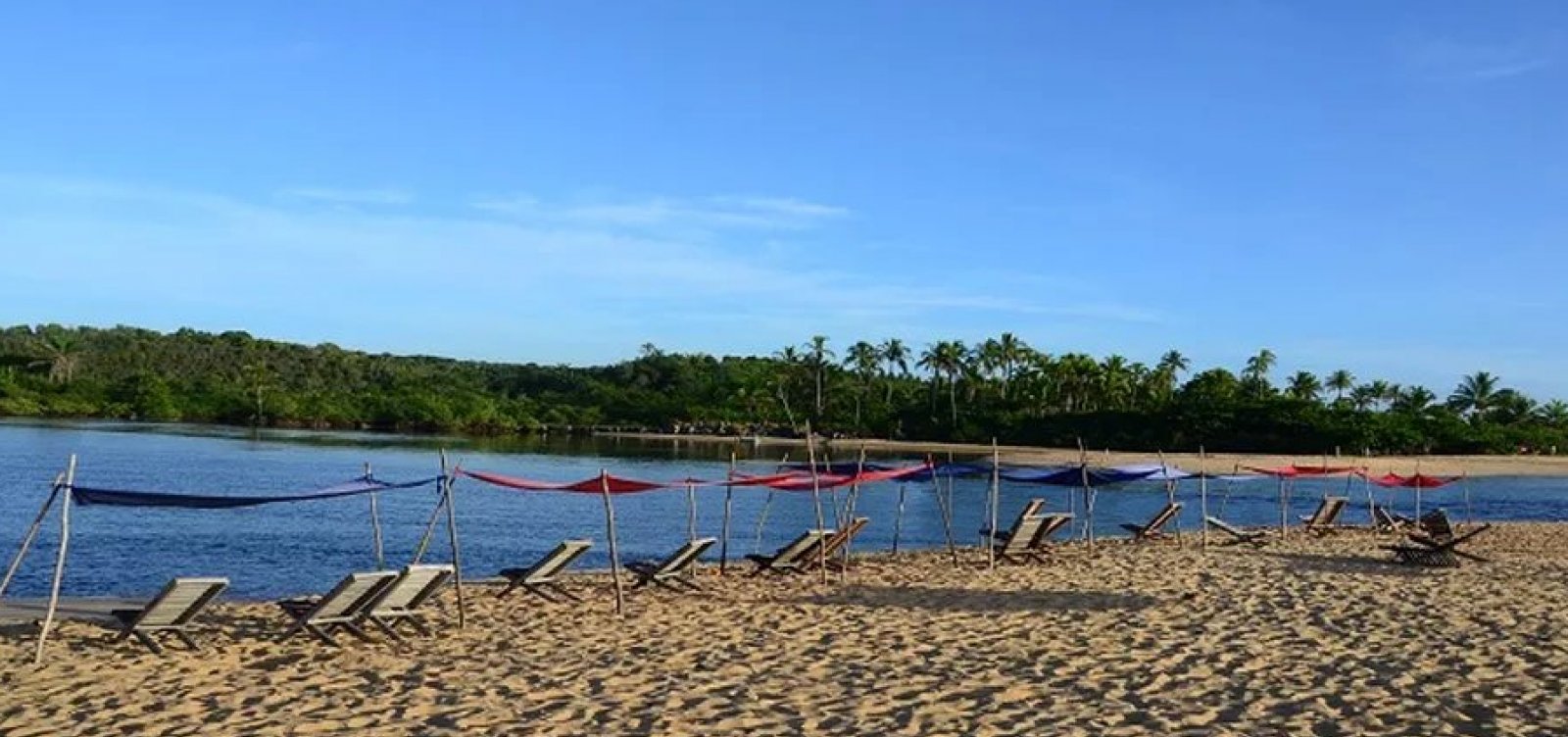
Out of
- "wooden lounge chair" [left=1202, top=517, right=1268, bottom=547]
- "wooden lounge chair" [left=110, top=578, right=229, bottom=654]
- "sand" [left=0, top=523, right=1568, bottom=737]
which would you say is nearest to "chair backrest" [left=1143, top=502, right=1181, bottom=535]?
"wooden lounge chair" [left=1202, top=517, right=1268, bottom=547]

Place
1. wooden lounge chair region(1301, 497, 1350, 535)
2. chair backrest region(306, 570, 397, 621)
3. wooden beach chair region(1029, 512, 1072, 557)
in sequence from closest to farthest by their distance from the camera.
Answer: chair backrest region(306, 570, 397, 621) < wooden beach chair region(1029, 512, 1072, 557) < wooden lounge chair region(1301, 497, 1350, 535)

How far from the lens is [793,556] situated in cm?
1622

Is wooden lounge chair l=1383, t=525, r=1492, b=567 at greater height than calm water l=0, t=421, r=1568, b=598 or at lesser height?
greater

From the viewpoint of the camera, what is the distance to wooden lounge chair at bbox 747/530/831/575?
52.6 feet

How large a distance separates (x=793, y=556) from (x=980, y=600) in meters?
3.27

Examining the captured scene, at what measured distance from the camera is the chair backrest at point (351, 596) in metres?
10.4

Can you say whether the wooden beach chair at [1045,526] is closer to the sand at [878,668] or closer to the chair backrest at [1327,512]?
the sand at [878,668]

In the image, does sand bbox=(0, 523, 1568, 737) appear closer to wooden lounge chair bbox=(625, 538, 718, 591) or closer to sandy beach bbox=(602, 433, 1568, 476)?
wooden lounge chair bbox=(625, 538, 718, 591)

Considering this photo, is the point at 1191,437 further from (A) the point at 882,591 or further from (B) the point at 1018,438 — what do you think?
(A) the point at 882,591

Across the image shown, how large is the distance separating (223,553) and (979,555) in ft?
39.7

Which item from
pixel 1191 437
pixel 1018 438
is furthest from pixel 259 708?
pixel 1018 438

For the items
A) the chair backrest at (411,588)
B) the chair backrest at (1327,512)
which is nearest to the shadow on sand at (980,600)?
the chair backrest at (411,588)

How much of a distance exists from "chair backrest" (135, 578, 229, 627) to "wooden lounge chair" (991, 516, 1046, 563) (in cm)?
984

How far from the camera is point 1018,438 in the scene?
9494cm
